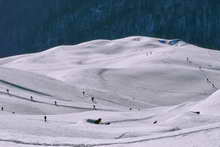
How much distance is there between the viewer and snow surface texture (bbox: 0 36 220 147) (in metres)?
11.9

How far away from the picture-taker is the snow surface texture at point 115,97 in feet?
39.0

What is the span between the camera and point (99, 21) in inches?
6845

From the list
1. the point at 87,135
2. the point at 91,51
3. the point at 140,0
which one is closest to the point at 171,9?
the point at 140,0

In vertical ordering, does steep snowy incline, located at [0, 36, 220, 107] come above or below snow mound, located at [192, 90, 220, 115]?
below

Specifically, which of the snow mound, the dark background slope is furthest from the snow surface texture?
the dark background slope

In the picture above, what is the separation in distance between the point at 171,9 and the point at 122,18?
620 inches

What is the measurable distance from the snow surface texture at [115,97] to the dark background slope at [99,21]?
249 ft

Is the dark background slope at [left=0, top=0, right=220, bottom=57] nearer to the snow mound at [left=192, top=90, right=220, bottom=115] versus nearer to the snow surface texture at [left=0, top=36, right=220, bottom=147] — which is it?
the snow surface texture at [left=0, top=36, right=220, bottom=147]

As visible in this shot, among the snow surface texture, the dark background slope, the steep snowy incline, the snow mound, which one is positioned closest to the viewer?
the snow surface texture

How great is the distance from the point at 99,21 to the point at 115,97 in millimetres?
130096

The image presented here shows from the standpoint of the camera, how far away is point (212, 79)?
182 feet

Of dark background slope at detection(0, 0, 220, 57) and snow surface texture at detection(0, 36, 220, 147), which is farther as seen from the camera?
dark background slope at detection(0, 0, 220, 57)

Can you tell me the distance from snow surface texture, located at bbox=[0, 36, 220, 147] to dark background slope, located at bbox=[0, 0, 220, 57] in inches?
2984

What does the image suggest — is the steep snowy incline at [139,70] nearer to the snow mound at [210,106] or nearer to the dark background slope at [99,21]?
the snow mound at [210,106]
